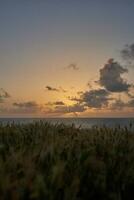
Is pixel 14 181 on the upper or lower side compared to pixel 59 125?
lower

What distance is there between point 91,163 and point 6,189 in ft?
4.28

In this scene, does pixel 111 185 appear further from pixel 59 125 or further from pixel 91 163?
pixel 59 125

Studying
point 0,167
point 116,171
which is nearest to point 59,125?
point 116,171

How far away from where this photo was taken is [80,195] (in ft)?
13.1

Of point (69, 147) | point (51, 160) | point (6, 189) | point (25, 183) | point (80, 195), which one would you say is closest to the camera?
point (6, 189)

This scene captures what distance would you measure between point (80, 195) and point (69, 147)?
109cm

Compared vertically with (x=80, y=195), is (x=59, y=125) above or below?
above

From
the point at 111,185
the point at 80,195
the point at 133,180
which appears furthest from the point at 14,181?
the point at 133,180

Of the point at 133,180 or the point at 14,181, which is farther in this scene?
the point at 133,180

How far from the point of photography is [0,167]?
12.1 ft

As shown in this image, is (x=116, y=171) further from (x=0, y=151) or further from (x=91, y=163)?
(x=0, y=151)

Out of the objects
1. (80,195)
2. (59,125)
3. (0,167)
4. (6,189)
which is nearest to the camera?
(6,189)

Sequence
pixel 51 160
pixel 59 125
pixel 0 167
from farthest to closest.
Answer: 1. pixel 59 125
2. pixel 51 160
3. pixel 0 167

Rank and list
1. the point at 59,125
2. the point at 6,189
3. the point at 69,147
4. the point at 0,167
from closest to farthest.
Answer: the point at 6,189 < the point at 0,167 < the point at 69,147 < the point at 59,125
